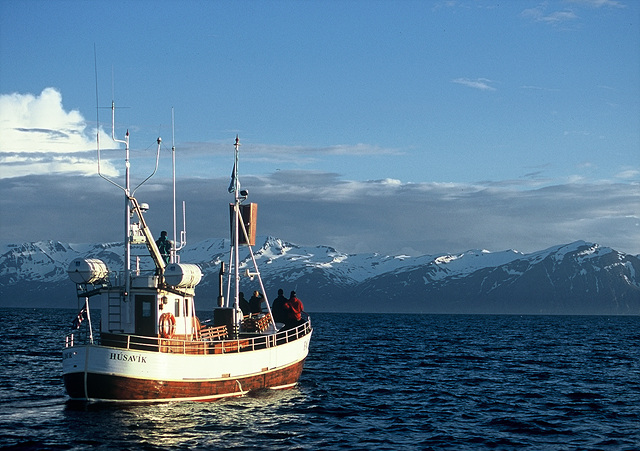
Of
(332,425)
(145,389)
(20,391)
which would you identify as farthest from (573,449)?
(20,391)

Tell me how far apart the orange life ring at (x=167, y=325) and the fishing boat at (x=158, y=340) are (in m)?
0.05

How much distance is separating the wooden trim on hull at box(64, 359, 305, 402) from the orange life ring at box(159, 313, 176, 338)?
2.93m

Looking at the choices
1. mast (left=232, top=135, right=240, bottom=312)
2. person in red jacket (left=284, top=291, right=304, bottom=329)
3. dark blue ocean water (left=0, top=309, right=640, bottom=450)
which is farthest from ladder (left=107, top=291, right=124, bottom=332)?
person in red jacket (left=284, top=291, right=304, bottom=329)

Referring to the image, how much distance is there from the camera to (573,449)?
3281 cm

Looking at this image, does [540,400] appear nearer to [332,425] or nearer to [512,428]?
[512,428]

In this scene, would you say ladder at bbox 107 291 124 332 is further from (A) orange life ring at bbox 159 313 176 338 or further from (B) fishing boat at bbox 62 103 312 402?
(A) orange life ring at bbox 159 313 176 338

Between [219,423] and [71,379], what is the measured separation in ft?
23.9

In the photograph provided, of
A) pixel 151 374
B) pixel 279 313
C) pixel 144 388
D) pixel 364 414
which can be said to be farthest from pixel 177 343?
pixel 364 414

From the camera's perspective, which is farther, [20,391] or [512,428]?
[20,391]

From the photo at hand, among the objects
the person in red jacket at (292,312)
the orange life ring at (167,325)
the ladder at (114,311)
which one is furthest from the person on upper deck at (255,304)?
the ladder at (114,311)

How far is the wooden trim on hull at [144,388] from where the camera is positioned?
3634 centimetres

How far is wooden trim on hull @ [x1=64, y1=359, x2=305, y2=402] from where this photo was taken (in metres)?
36.3

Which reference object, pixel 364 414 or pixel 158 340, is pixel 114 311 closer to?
pixel 158 340

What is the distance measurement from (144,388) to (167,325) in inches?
175
